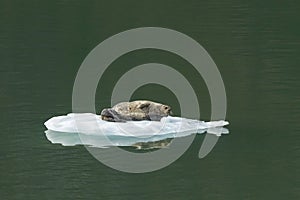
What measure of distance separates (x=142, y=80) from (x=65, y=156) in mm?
2287

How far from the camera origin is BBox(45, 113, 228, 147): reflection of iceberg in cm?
598

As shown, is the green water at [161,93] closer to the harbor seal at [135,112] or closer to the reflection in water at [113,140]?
the reflection in water at [113,140]

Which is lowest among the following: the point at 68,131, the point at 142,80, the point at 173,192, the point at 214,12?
the point at 173,192

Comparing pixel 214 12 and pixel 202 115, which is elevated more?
pixel 214 12

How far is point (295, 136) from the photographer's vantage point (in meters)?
6.23

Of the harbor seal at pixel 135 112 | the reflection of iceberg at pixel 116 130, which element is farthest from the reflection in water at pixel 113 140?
the harbor seal at pixel 135 112

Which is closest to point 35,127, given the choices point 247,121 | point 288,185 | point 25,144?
point 25,144

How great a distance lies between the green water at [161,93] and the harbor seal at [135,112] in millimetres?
387

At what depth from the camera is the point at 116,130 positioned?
601cm

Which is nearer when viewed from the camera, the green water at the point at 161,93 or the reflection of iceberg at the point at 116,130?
the green water at the point at 161,93

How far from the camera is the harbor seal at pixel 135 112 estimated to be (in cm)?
→ 623

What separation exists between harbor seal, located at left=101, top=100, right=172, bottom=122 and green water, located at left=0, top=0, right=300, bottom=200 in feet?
1.27

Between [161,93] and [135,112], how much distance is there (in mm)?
1326

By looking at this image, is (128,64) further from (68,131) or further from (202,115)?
(68,131)
